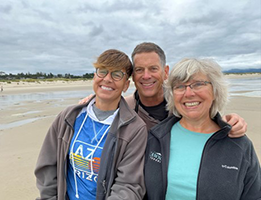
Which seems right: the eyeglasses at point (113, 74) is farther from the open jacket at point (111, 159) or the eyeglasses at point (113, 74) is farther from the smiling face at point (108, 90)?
the open jacket at point (111, 159)

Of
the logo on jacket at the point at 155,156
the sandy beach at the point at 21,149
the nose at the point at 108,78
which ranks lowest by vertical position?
the sandy beach at the point at 21,149

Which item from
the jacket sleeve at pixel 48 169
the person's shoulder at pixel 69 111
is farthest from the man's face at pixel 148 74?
the jacket sleeve at pixel 48 169

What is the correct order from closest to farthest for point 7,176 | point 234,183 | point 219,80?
1. point 234,183
2. point 219,80
3. point 7,176

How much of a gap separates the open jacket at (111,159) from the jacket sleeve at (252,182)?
100cm

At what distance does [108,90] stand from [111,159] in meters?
0.77

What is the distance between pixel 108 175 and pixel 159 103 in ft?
4.46

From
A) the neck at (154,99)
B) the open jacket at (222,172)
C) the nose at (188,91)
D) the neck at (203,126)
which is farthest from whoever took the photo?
the neck at (154,99)

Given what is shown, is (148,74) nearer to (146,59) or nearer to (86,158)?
(146,59)

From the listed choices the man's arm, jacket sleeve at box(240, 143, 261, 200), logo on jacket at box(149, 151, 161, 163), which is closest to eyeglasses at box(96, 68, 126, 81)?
logo on jacket at box(149, 151, 161, 163)

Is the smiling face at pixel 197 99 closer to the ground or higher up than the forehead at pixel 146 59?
closer to the ground

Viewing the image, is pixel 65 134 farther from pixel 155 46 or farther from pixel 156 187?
Answer: pixel 155 46

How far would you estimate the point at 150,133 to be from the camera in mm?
2174

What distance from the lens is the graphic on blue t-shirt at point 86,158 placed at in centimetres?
197

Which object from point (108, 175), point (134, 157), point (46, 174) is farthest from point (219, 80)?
point (46, 174)
